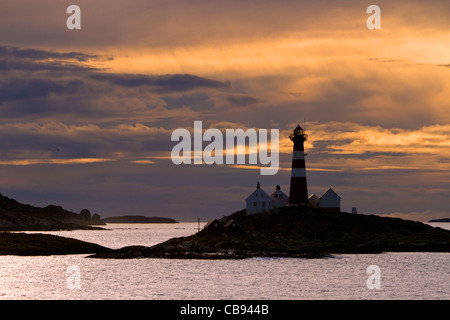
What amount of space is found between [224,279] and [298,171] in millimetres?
43334

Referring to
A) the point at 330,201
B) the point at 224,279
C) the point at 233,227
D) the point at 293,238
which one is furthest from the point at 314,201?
the point at 224,279

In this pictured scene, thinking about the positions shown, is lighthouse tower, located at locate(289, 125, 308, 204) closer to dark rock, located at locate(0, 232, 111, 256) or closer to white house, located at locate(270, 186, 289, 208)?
white house, located at locate(270, 186, 289, 208)

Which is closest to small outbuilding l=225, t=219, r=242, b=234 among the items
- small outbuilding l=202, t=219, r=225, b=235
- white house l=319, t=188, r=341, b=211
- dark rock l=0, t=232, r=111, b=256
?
small outbuilding l=202, t=219, r=225, b=235

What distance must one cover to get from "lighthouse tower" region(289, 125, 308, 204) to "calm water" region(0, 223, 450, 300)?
17384 millimetres

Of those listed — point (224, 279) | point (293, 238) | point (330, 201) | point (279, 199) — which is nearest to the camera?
point (224, 279)

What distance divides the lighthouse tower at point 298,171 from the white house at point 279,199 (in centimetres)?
564

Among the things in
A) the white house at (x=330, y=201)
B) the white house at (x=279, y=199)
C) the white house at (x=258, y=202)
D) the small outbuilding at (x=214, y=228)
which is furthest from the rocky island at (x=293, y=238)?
the white house at (x=279, y=199)

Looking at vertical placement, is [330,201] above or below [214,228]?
above

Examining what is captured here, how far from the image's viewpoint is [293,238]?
4203 inches

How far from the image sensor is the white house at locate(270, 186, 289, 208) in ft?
402

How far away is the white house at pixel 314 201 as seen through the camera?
4761 inches

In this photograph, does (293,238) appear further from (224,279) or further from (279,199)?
(224,279)

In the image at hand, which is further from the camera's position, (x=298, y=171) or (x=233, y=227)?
(x=298, y=171)
